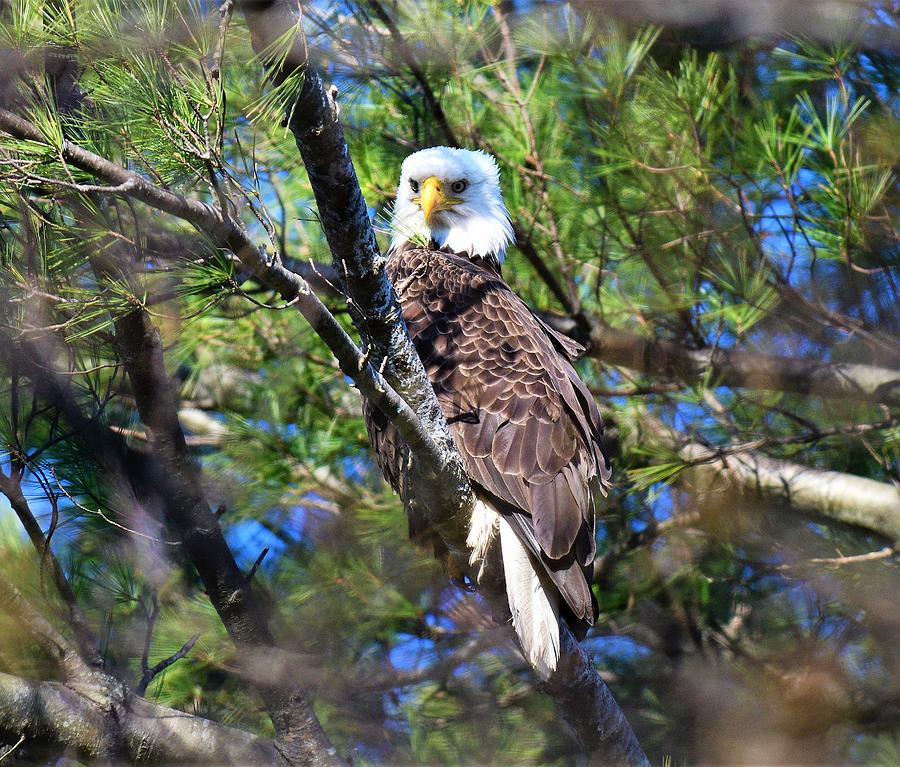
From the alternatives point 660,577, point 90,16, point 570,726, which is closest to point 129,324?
point 90,16

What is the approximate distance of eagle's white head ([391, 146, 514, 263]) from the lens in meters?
3.65

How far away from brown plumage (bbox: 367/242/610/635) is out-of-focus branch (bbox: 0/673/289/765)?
89cm

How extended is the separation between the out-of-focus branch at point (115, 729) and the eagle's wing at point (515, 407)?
899 mm

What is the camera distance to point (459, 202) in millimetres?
3736

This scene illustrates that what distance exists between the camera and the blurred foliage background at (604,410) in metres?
2.64

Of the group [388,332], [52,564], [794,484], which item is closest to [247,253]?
[388,332]

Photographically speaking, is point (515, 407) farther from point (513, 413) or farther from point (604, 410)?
point (604, 410)

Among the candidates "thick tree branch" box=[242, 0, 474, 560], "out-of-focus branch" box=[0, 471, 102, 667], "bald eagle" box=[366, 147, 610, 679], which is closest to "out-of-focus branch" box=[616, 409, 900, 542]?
"bald eagle" box=[366, 147, 610, 679]

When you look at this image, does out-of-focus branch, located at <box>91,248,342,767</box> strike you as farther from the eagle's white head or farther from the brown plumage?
the eagle's white head

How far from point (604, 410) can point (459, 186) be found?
1.09 m

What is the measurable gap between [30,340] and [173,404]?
545 millimetres

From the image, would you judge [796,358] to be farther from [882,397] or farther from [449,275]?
[449,275]

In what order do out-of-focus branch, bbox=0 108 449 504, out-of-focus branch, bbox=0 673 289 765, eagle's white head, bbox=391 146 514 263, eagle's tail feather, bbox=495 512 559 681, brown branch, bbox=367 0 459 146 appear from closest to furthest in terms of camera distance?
out-of-focus branch, bbox=0 108 449 504 < out-of-focus branch, bbox=0 673 289 765 < eagle's tail feather, bbox=495 512 559 681 < brown branch, bbox=367 0 459 146 < eagle's white head, bbox=391 146 514 263

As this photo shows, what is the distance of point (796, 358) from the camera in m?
3.75
